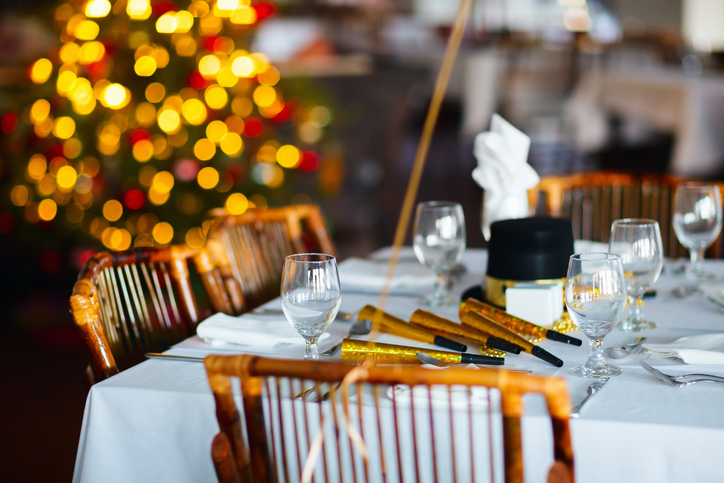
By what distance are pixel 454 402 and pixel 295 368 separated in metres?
0.24

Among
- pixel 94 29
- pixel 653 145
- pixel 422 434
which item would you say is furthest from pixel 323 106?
pixel 422 434

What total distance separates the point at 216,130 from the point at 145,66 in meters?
0.40

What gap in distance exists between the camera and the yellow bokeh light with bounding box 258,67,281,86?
3312 mm

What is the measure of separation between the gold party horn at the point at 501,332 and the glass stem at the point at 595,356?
4 cm

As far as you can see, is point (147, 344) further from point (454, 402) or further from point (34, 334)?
point (34, 334)

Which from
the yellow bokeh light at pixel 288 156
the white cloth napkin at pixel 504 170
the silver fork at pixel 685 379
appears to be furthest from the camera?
the yellow bokeh light at pixel 288 156

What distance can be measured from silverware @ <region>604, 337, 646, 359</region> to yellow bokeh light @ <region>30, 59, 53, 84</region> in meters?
2.87

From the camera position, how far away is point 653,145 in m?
4.67

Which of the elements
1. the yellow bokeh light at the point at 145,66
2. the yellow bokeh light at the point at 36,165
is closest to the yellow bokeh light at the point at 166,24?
the yellow bokeh light at the point at 145,66

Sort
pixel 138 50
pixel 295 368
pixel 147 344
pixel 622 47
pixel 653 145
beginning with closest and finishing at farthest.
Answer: pixel 295 368, pixel 147 344, pixel 138 50, pixel 653 145, pixel 622 47

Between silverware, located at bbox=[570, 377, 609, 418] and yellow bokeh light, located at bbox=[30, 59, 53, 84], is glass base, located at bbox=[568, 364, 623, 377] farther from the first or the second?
yellow bokeh light, located at bbox=[30, 59, 53, 84]

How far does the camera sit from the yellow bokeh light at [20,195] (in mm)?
3281

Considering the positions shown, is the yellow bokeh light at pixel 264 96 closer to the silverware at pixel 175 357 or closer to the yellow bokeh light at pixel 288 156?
the yellow bokeh light at pixel 288 156

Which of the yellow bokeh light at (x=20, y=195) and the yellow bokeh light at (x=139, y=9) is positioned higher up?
the yellow bokeh light at (x=139, y=9)
